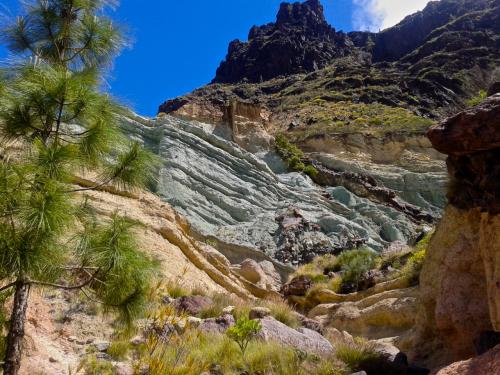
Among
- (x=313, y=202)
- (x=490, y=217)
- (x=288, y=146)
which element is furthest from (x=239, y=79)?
(x=490, y=217)

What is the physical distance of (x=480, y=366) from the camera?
421cm

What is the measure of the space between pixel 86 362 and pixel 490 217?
520cm

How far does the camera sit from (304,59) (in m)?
92.3

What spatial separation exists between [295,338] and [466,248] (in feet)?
9.16

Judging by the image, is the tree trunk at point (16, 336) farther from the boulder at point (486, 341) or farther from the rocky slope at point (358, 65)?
the rocky slope at point (358, 65)

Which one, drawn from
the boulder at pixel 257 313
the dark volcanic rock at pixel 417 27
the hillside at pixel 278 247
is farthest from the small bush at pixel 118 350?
the dark volcanic rock at pixel 417 27

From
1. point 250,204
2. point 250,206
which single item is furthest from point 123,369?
point 250,204

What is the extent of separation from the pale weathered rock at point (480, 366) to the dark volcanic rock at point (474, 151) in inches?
92.7

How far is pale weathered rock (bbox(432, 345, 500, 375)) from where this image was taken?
4070 mm

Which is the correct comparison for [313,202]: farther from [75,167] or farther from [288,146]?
[75,167]

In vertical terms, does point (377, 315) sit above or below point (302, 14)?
below

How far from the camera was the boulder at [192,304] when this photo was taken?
8.00 metres

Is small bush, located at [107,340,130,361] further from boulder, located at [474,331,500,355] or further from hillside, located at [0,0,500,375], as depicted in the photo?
boulder, located at [474,331,500,355]

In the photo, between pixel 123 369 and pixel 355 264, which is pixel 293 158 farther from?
pixel 123 369
